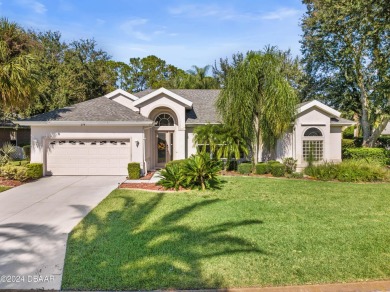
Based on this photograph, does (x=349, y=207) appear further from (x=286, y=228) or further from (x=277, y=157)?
(x=277, y=157)

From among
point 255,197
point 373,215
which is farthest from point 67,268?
point 373,215

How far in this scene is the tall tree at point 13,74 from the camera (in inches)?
540

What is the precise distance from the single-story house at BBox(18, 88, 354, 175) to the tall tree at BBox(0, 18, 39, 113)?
1881 mm

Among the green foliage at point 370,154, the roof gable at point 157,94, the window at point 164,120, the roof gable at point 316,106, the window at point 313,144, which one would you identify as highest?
the roof gable at point 157,94

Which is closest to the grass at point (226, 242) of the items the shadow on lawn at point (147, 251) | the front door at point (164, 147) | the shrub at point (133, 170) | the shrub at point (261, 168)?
the shadow on lawn at point (147, 251)

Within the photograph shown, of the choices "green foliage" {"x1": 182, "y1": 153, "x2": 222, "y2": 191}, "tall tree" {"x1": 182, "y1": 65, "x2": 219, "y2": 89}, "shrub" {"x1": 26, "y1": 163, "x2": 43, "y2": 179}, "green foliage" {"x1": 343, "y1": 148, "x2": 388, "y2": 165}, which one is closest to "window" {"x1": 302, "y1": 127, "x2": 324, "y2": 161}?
"green foliage" {"x1": 343, "y1": 148, "x2": 388, "y2": 165}

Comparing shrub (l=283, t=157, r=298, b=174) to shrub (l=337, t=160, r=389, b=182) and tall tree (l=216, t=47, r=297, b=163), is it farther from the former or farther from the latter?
shrub (l=337, t=160, r=389, b=182)

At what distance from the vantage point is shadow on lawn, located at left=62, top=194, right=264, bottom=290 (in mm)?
4562

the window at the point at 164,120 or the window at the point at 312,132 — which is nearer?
the window at the point at 312,132

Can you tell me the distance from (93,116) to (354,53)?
2176 centimetres

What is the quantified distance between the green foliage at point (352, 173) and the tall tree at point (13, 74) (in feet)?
52.9

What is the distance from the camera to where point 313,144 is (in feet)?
61.8

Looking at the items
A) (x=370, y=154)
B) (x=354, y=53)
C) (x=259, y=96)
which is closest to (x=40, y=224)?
(x=259, y=96)

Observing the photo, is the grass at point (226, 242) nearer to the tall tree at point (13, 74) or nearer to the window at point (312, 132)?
the tall tree at point (13, 74)
